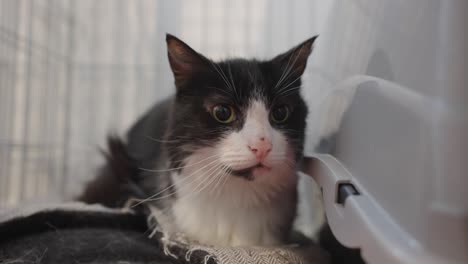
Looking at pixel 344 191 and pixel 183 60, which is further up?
pixel 183 60

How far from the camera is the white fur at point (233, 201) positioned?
3.20 feet

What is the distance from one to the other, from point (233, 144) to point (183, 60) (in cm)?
28

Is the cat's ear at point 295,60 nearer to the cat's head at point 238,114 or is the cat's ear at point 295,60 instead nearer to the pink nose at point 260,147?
the cat's head at point 238,114

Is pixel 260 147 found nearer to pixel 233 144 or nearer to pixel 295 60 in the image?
pixel 233 144

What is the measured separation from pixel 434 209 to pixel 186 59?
Answer: 2.28 feet

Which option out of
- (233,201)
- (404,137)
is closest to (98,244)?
(233,201)

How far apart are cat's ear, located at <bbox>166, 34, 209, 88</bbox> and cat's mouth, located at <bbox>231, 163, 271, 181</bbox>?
288 mm

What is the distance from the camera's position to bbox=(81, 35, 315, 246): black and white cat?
0.94 meters

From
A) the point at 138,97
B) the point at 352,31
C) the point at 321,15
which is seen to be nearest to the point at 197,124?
the point at 352,31

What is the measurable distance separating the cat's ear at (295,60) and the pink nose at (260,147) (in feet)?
0.85

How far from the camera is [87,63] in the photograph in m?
1.72

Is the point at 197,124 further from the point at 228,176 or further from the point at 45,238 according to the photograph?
the point at 45,238

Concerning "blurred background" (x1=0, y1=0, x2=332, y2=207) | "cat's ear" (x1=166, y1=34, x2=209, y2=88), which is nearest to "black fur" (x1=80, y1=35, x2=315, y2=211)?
"cat's ear" (x1=166, y1=34, x2=209, y2=88)

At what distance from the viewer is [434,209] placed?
497 mm
